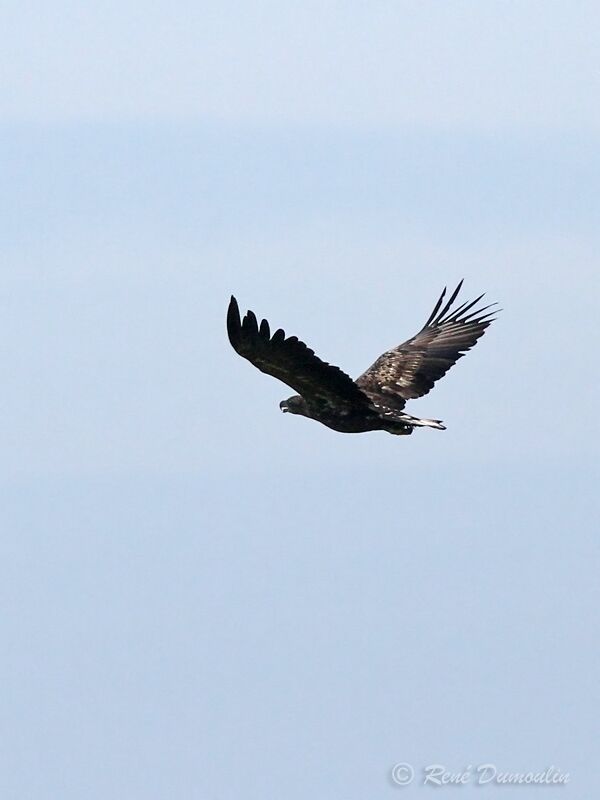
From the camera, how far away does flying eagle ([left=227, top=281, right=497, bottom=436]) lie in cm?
2862

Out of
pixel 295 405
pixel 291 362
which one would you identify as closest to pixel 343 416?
pixel 295 405

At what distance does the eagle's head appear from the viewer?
101ft

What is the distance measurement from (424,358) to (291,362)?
624cm

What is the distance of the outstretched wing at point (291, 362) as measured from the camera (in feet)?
93.0

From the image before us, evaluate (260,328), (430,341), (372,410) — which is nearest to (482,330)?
(430,341)

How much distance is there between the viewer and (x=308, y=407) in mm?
30922

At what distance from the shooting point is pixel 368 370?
3469 cm

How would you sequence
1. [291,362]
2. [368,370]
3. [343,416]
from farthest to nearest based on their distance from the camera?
A: [368,370] < [343,416] < [291,362]

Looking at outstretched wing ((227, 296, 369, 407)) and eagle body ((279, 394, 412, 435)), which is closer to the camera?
outstretched wing ((227, 296, 369, 407))

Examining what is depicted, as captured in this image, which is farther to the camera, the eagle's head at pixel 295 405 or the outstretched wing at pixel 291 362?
the eagle's head at pixel 295 405

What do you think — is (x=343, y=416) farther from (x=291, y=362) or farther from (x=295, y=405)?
(x=291, y=362)

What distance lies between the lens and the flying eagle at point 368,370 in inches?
1127

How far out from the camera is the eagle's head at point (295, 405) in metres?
30.9

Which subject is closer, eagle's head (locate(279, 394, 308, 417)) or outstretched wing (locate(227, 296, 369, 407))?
outstretched wing (locate(227, 296, 369, 407))
